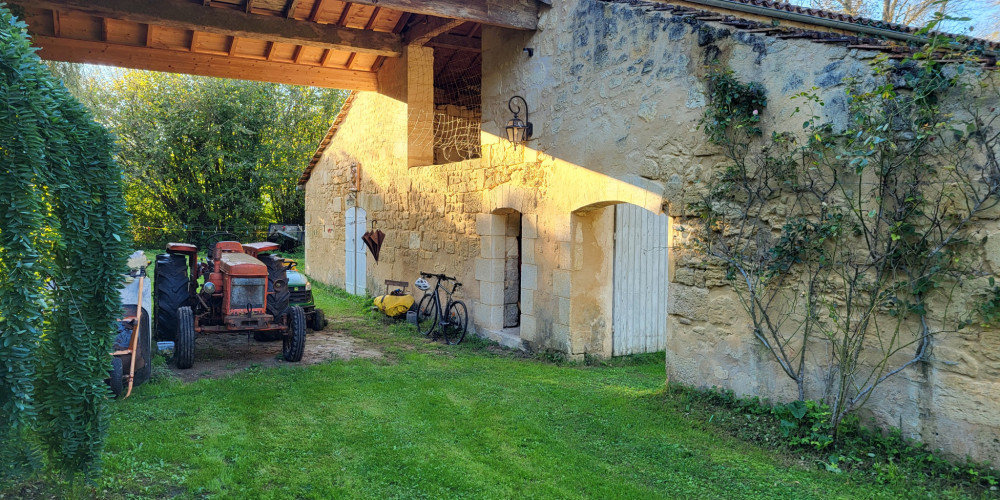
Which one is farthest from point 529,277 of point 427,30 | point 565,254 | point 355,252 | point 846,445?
point 355,252

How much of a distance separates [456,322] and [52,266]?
229 inches

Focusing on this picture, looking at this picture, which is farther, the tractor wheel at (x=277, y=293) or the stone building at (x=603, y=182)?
the tractor wheel at (x=277, y=293)

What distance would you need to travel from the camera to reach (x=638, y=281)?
24.1ft

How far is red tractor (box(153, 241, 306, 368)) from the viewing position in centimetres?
613

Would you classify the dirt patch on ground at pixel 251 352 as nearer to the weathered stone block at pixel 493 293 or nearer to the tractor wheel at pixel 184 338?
the tractor wheel at pixel 184 338

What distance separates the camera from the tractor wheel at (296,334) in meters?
6.38

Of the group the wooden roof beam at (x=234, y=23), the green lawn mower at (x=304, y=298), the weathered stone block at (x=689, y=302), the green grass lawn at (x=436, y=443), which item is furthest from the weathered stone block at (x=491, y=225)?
the wooden roof beam at (x=234, y=23)

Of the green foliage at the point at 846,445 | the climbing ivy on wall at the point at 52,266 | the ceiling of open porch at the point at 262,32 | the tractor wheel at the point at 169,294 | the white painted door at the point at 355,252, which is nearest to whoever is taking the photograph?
the climbing ivy on wall at the point at 52,266

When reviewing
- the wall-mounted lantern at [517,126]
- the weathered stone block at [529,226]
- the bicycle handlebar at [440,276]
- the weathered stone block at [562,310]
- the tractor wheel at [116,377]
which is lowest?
the tractor wheel at [116,377]

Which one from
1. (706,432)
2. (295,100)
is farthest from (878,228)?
(295,100)

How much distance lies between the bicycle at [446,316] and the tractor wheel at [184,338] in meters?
2.95

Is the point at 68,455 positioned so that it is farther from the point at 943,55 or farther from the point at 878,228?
the point at 943,55

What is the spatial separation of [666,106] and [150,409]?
4684 millimetres

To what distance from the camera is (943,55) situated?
3.73 m
